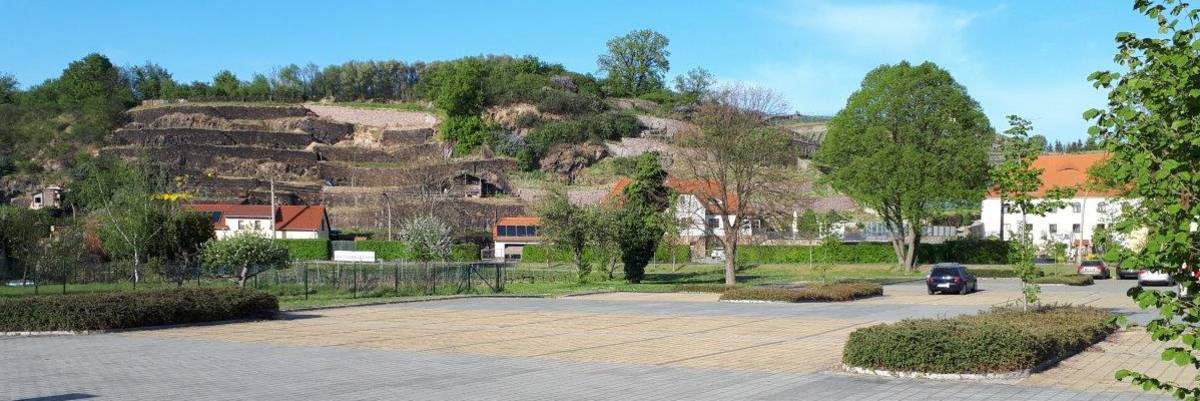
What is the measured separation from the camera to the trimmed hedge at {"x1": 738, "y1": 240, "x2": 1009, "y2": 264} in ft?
230

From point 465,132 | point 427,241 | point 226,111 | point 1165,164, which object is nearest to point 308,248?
point 427,241

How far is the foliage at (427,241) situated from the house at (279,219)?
1078 inches

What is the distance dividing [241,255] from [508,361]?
30.0m

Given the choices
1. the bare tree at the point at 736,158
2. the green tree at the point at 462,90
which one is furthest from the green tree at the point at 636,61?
the bare tree at the point at 736,158

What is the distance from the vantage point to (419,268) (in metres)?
44.9

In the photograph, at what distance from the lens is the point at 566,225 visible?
5653 centimetres

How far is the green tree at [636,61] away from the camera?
545ft

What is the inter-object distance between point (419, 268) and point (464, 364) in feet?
91.9

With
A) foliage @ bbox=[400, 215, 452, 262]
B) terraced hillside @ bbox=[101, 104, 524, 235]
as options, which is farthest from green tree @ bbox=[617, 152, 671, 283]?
terraced hillside @ bbox=[101, 104, 524, 235]

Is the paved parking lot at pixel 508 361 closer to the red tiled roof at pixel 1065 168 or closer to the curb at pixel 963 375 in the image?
the curb at pixel 963 375

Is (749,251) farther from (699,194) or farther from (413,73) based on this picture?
(413,73)

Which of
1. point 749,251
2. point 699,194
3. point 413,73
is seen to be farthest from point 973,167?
point 413,73

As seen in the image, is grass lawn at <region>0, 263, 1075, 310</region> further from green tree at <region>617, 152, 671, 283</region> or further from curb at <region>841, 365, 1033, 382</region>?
curb at <region>841, 365, 1033, 382</region>

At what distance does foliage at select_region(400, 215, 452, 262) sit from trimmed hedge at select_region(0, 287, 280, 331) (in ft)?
125
